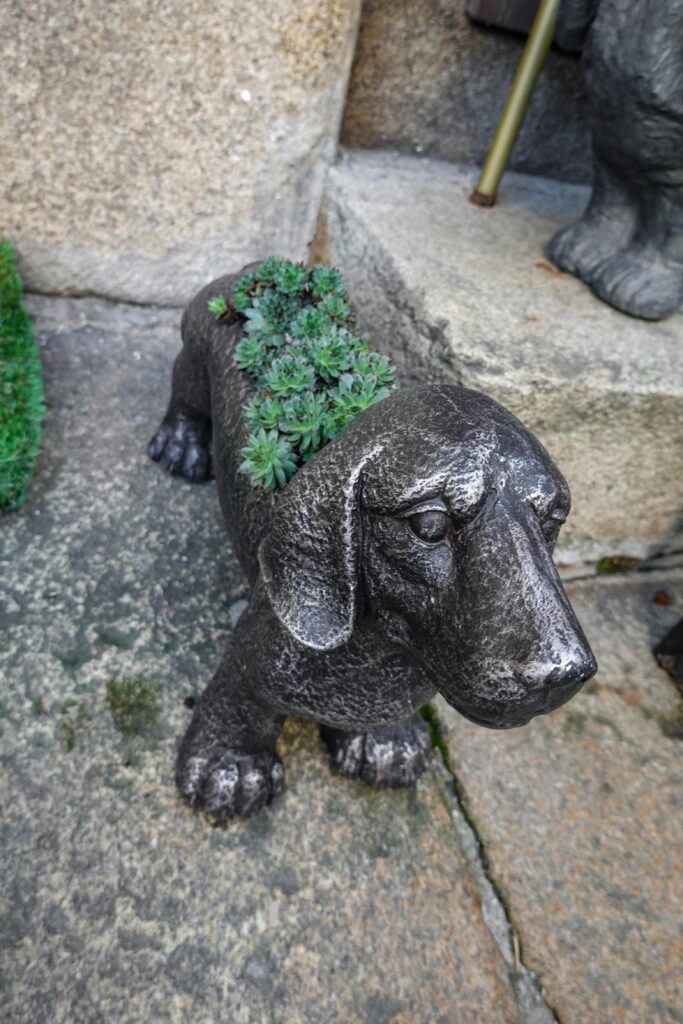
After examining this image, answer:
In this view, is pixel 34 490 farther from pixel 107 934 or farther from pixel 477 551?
pixel 477 551

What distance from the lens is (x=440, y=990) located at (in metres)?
1.11

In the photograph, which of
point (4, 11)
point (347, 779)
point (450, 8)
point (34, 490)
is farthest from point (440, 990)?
point (450, 8)

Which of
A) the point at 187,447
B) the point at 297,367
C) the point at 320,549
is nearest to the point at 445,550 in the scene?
the point at 320,549

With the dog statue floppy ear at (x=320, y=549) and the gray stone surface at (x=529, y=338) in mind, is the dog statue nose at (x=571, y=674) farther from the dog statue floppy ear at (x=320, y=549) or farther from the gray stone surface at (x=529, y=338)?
the gray stone surface at (x=529, y=338)

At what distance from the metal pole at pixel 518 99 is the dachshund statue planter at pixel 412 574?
1.23 meters

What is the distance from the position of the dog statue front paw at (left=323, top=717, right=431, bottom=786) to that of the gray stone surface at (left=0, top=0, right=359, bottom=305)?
1.39 metres

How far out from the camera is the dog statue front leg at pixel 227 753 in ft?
3.83

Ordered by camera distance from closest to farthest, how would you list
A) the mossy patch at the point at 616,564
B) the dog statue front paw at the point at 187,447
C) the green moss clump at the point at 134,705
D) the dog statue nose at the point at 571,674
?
the dog statue nose at the point at 571,674 → the green moss clump at the point at 134,705 → the dog statue front paw at the point at 187,447 → the mossy patch at the point at 616,564

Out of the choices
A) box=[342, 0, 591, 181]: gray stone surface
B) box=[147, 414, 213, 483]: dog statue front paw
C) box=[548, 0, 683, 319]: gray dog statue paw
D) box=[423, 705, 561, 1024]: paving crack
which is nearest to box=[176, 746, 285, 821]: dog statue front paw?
box=[423, 705, 561, 1024]: paving crack

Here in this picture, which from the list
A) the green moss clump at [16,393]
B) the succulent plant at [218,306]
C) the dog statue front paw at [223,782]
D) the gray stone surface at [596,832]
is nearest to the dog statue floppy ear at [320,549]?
the dog statue front paw at [223,782]

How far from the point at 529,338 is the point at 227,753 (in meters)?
1.00

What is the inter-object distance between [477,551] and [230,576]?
841mm

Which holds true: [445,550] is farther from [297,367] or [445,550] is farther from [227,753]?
[227,753]

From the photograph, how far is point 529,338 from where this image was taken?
1543mm
